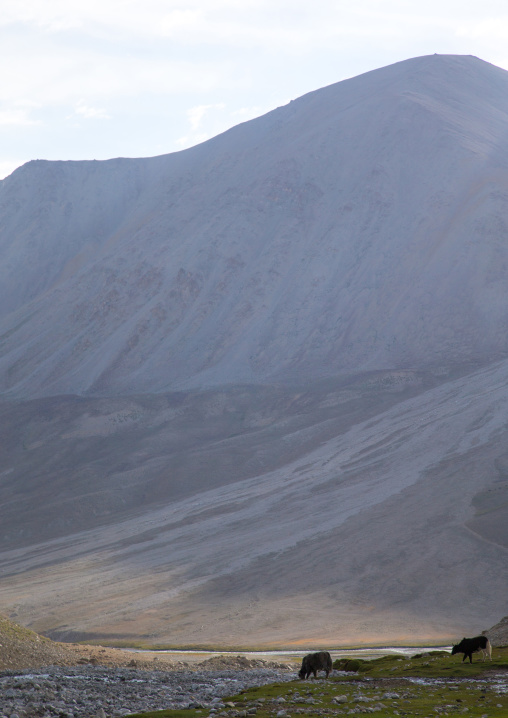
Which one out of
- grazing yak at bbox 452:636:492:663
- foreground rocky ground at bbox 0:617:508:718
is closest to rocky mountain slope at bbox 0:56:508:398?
foreground rocky ground at bbox 0:617:508:718

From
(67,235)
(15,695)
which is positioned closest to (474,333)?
(67,235)

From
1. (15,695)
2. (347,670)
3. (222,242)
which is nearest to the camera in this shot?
(15,695)

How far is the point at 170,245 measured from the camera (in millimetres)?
124000

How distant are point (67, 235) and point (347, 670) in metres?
139

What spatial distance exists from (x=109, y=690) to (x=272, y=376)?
284 ft

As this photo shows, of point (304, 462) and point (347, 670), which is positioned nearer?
point (347, 670)

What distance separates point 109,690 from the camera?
657 inches

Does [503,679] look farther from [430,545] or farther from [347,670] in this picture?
[430,545]

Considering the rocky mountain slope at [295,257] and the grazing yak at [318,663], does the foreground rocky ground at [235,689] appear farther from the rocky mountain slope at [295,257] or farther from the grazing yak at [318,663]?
the rocky mountain slope at [295,257]

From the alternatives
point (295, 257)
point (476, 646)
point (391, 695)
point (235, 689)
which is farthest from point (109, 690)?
point (295, 257)

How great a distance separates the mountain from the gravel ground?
26.5m

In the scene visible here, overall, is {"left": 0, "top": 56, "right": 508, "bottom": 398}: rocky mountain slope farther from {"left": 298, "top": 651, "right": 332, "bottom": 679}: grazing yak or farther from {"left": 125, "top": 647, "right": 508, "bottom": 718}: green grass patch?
{"left": 125, "top": 647, "right": 508, "bottom": 718}: green grass patch

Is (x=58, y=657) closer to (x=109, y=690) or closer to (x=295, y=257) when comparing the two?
(x=109, y=690)

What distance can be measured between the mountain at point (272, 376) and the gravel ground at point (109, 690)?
26.5 metres
